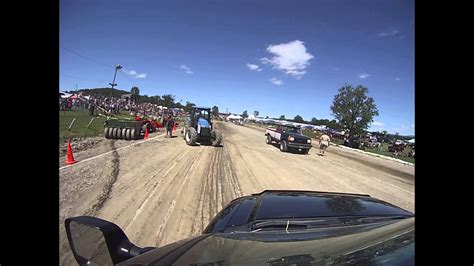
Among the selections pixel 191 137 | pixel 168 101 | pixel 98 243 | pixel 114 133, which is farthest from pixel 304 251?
pixel 168 101

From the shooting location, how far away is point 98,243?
79.7 inches

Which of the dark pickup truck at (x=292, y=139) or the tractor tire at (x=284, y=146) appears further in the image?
the tractor tire at (x=284, y=146)

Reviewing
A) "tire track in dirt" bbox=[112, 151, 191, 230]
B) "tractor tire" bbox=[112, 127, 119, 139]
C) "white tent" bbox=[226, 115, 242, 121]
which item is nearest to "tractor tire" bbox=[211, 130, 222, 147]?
"tractor tire" bbox=[112, 127, 119, 139]

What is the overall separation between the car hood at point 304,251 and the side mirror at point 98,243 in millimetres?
197

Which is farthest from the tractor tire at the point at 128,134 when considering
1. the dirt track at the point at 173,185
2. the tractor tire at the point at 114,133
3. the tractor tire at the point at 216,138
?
the tractor tire at the point at 216,138

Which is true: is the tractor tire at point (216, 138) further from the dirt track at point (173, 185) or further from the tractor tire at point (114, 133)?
the tractor tire at point (114, 133)

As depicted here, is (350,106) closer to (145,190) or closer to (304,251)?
(145,190)

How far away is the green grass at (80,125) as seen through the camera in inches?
701

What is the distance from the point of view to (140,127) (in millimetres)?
21109

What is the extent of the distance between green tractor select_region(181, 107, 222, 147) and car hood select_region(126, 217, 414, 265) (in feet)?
55.5
